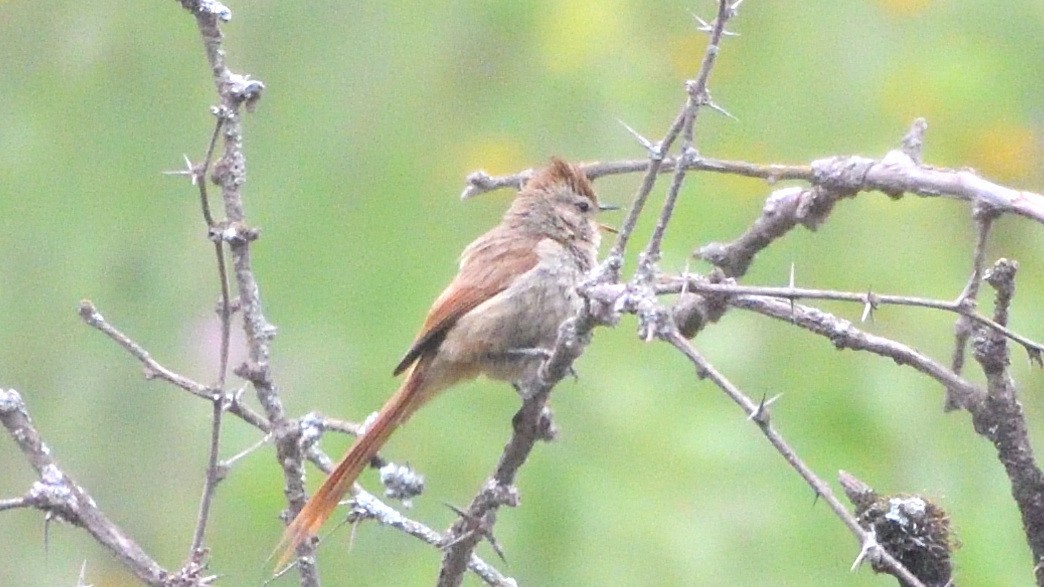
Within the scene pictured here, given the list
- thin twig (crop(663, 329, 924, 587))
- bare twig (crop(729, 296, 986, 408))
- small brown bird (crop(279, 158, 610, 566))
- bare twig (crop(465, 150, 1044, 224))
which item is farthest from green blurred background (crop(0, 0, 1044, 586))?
thin twig (crop(663, 329, 924, 587))

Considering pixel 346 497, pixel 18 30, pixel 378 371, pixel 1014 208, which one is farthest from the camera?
pixel 18 30

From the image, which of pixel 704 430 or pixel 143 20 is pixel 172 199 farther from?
pixel 704 430

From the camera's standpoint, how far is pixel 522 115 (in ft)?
19.9

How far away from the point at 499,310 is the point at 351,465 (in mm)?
964

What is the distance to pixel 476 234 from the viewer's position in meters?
5.68

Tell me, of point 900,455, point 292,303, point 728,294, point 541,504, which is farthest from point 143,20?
point 728,294

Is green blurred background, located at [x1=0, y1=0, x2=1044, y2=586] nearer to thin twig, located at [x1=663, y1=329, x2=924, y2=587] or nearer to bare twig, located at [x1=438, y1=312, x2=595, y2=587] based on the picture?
bare twig, located at [x1=438, y1=312, x2=595, y2=587]

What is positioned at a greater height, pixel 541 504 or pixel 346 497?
pixel 541 504

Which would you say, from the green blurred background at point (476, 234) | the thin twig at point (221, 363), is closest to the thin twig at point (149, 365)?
the thin twig at point (221, 363)

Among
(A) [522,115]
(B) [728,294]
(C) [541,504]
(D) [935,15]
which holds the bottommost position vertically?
(B) [728,294]

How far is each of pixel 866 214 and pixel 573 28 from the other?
1.19 m

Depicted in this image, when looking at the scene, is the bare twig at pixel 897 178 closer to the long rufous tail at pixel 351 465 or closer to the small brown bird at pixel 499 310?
the long rufous tail at pixel 351 465

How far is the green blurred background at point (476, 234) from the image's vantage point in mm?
5168

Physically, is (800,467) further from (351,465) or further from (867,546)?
(351,465)
